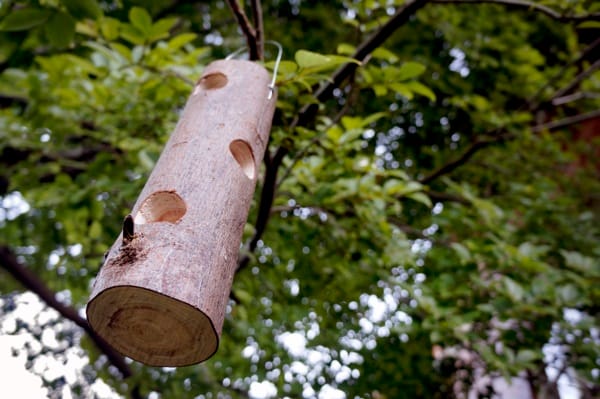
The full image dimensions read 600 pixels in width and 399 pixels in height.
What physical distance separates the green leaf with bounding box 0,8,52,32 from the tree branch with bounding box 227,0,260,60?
0.60m

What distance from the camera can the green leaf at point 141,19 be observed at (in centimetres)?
173

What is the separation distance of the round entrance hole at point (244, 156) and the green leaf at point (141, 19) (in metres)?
0.78

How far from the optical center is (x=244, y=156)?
1256 mm

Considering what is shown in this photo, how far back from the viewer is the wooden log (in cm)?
88

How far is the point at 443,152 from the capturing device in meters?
4.88

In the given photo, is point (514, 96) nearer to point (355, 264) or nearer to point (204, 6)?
point (355, 264)

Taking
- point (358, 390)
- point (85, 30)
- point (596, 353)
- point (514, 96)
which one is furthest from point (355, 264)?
point (514, 96)

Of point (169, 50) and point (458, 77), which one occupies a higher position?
point (169, 50)

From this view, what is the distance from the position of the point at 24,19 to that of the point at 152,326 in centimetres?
116

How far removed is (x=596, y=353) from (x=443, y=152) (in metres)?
2.37

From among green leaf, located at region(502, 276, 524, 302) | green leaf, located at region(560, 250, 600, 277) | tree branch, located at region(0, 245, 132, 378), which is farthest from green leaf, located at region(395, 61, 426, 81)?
tree branch, located at region(0, 245, 132, 378)

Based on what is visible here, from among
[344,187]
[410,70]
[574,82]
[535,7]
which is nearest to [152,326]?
[410,70]

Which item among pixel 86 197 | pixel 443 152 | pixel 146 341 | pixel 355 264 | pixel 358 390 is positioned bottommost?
pixel 358 390

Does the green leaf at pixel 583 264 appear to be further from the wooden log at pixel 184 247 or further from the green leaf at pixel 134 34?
the green leaf at pixel 134 34
